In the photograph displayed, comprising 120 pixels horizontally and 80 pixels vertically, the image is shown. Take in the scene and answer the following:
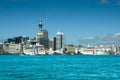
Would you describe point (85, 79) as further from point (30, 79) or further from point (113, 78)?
point (30, 79)

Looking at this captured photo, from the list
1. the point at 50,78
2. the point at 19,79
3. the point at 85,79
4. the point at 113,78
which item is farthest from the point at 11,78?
the point at 113,78

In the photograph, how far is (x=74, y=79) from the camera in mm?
51062

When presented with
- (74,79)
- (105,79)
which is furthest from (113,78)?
(74,79)

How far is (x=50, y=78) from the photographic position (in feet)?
172

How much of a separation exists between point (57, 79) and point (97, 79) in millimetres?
5038

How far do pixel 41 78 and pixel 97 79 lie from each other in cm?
722

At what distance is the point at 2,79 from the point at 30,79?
3512 mm

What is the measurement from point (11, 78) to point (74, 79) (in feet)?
26.8

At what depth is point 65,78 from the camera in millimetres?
52125

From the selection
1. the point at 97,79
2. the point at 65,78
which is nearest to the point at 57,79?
the point at 65,78

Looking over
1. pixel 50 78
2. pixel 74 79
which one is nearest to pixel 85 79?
pixel 74 79

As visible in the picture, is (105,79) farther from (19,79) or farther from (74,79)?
(19,79)

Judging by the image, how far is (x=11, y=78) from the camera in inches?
2053

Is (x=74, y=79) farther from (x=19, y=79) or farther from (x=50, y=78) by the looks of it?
(x=19, y=79)
